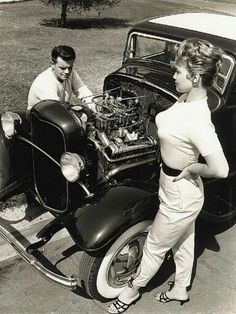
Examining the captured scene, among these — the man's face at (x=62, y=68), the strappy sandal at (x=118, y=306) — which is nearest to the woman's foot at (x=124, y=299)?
the strappy sandal at (x=118, y=306)

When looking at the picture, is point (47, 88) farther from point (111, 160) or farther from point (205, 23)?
point (205, 23)

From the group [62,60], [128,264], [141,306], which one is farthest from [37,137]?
[141,306]

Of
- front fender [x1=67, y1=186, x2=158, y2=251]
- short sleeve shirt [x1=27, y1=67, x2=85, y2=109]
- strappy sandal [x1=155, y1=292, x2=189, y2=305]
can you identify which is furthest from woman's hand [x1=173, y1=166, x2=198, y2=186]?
short sleeve shirt [x1=27, y1=67, x2=85, y2=109]

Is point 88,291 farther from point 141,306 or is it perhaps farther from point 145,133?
point 145,133

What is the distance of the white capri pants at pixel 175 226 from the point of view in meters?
2.72

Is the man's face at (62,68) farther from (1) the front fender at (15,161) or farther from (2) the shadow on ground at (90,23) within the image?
(2) the shadow on ground at (90,23)

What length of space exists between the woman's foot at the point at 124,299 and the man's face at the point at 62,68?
2001 mm

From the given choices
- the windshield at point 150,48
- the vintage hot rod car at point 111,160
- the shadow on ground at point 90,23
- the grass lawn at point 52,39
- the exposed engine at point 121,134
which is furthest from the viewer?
the shadow on ground at point 90,23

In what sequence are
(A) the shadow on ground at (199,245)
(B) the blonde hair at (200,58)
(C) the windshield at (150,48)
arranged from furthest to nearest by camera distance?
(C) the windshield at (150,48) < (A) the shadow on ground at (199,245) < (B) the blonde hair at (200,58)

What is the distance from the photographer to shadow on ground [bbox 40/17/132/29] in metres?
12.7

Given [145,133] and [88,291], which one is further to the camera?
[145,133]

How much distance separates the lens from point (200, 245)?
13.1 ft

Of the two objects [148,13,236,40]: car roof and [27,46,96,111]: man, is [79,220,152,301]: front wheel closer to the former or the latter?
[27,46,96,111]: man

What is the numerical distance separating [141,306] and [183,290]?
34 cm
